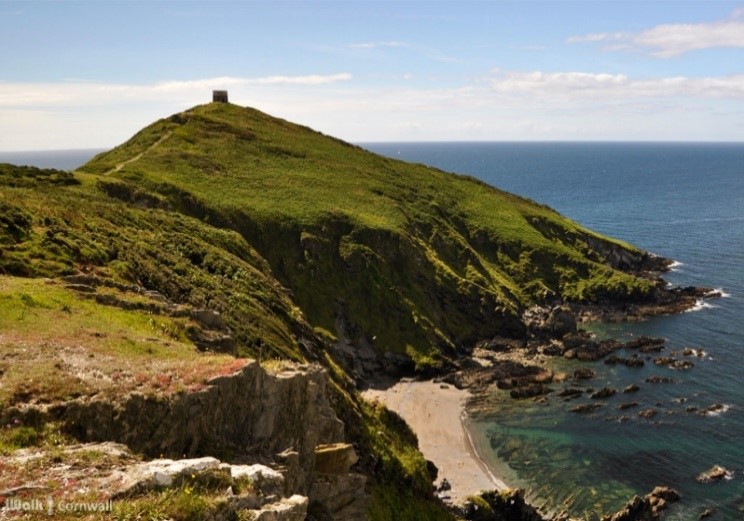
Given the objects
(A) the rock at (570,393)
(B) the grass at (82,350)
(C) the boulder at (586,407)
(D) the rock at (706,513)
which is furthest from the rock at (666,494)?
(B) the grass at (82,350)

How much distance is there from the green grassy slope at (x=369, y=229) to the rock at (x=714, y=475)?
1453 inches

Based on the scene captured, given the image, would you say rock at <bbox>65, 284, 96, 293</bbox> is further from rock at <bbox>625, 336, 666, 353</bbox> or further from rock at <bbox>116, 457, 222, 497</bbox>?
rock at <bbox>625, 336, 666, 353</bbox>

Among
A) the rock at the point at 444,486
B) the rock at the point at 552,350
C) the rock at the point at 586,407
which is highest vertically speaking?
the rock at the point at 552,350

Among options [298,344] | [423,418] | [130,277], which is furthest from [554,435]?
[130,277]

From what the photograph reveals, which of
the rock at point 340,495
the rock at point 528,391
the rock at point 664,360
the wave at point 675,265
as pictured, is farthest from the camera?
the wave at point 675,265

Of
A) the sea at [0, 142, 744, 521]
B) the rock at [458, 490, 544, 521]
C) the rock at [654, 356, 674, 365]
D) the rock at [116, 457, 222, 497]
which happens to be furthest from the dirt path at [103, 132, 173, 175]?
the rock at [654, 356, 674, 365]

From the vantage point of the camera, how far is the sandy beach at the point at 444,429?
58438mm

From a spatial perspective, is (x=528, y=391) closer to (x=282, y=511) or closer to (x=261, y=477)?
(x=261, y=477)

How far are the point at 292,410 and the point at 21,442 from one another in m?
11.5

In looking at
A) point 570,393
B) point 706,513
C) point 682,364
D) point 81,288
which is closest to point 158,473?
point 81,288

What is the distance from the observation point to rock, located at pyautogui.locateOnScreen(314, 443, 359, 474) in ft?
97.6

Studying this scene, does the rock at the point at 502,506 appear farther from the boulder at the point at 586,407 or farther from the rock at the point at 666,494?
the boulder at the point at 586,407

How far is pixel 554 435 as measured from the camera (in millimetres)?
67062

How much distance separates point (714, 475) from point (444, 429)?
26589 mm
